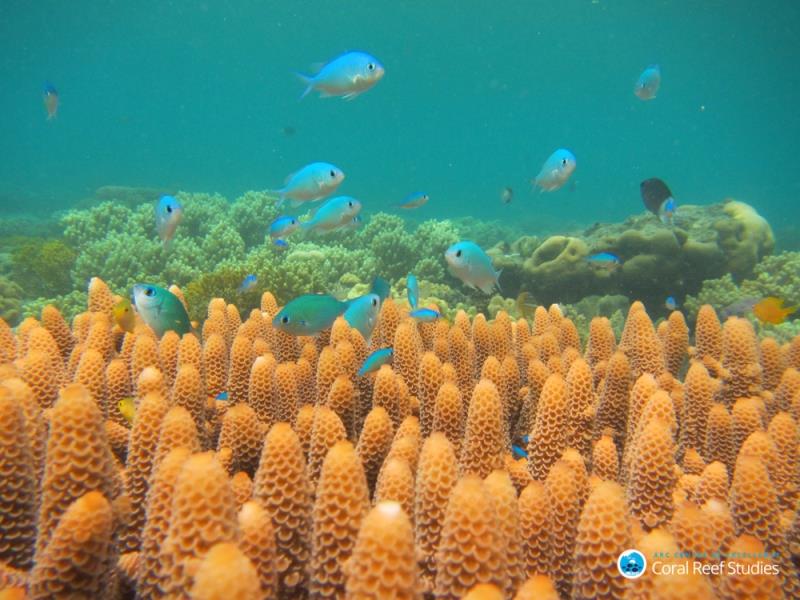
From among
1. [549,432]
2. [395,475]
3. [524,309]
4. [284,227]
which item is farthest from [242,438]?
[524,309]

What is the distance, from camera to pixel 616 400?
2.69 meters

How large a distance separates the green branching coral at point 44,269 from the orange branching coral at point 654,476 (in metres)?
14.2

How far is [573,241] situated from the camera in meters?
9.62

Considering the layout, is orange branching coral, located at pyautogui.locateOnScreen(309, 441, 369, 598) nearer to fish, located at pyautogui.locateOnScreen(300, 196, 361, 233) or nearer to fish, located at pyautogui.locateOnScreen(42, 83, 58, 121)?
fish, located at pyautogui.locateOnScreen(300, 196, 361, 233)

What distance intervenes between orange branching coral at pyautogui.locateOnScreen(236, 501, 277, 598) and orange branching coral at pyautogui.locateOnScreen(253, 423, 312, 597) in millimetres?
166

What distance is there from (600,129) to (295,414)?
196616 millimetres

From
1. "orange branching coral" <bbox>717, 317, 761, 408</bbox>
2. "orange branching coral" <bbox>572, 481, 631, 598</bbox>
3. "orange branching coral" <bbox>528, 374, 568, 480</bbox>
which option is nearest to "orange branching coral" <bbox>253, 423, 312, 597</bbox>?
"orange branching coral" <bbox>572, 481, 631, 598</bbox>

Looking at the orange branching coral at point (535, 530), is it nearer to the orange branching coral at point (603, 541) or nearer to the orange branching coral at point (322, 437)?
the orange branching coral at point (603, 541)

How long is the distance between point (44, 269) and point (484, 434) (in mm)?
13993

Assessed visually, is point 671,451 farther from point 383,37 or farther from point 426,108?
point 426,108

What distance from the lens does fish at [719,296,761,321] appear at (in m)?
8.23

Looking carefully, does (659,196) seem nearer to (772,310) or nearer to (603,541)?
(772,310)

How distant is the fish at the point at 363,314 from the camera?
3602 millimetres

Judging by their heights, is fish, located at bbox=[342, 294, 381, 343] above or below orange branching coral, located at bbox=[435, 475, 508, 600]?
above
